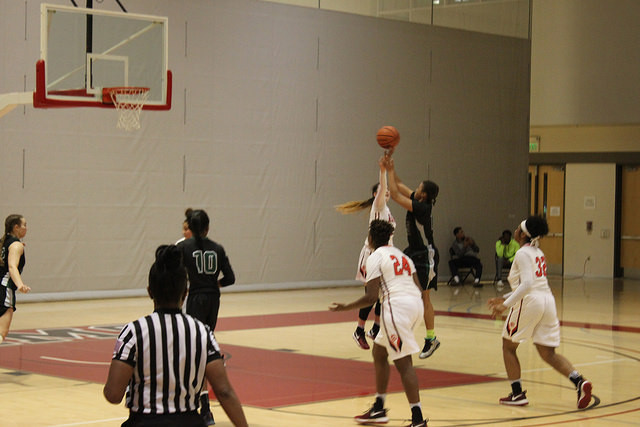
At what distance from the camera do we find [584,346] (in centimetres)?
1215

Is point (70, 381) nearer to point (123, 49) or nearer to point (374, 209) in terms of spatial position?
point (374, 209)

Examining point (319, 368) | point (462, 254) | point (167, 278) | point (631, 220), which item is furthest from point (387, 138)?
point (631, 220)

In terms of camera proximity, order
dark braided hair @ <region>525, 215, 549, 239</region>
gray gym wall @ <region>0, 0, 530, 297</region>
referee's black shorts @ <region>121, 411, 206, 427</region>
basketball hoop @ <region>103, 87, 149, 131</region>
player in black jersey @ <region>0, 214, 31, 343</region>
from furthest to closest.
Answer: gray gym wall @ <region>0, 0, 530, 297</region>
basketball hoop @ <region>103, 87, 149, 131</region>
player in black jersey @ <region>0, 214, 31, 343</region>
dark braided hair @ <region>525, 215, 549, 239</region>
referee's black shorts @ <region>121, 411, 206, 427</region>

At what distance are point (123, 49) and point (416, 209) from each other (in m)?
5.06

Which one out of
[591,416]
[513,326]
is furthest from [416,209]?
[591,416]

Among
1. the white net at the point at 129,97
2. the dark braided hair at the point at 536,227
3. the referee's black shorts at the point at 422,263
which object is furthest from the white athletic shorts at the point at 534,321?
the white net at the point at 129,97

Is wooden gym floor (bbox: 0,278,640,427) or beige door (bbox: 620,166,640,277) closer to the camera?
wooden gym floor (bbox: 0,278,640,427)

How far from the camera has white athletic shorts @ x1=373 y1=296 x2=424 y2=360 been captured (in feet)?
22.1

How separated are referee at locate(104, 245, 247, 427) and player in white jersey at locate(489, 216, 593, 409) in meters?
4.57

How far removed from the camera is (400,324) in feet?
22.3

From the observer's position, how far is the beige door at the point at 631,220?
24656mm

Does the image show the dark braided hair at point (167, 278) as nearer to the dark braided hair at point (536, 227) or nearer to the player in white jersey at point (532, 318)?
the player in white jersey at point (532, 318)

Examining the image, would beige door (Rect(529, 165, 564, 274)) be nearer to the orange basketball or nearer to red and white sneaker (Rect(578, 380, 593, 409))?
the orange basketball

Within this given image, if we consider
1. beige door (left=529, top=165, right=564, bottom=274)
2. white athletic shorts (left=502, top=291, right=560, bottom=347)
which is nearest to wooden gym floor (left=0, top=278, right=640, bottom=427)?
white athletic shorts (left=502, top=291, right=560, bottom=347)
